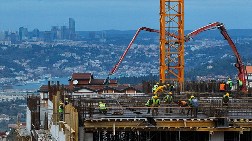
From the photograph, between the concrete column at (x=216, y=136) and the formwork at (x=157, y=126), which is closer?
the formwork at (x=157, y=126)

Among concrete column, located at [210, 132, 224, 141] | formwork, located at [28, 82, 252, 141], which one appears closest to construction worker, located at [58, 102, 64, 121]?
formwork, located at [28, 82, 252, 141]

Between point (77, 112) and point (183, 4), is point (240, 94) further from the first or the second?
point (183, 4)

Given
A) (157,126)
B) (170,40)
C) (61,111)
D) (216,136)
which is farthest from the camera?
(170,40)

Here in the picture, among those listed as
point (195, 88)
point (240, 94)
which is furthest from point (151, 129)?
point (195, 88)

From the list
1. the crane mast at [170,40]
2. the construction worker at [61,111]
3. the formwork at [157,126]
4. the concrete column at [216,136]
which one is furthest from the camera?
the crane mast at [170,40]

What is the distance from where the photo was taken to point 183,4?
282 ft

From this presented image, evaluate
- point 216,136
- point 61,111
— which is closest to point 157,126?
point 216,136

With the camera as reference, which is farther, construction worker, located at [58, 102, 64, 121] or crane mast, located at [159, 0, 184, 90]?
crane mast, located at [159, 0, 184, 90]

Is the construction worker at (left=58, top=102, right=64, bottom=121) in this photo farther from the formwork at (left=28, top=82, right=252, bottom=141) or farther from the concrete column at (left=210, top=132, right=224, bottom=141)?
the concrete column at (left=210, top=132, right=224, bottom=141)

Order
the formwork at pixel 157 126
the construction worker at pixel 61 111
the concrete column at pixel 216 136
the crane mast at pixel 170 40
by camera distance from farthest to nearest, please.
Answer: the crane mast at pixel 170 40 → the construction worker at pixel 61 111 → the concrete column at pixel 216 136 → the formwork at pixel 157 126

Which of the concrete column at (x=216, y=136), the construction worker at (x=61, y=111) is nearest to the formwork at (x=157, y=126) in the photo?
the concrete column at (x=216, y=136)

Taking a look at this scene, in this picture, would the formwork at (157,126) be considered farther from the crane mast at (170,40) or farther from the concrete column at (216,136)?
the crane mast at (170,40)

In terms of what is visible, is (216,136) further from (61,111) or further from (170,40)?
(170,40)

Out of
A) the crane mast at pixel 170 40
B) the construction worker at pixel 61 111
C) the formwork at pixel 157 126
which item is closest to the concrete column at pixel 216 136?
the formwork at pixel 157 126
